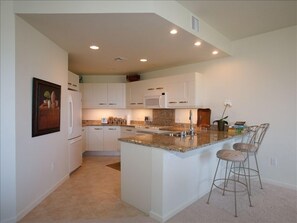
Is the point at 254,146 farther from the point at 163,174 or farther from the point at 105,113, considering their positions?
Result: the point at 105,113

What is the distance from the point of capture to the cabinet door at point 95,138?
5.37 metres

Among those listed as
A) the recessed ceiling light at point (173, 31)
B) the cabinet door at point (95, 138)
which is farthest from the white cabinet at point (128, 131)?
the recessed ceiling light at point (173, 31)

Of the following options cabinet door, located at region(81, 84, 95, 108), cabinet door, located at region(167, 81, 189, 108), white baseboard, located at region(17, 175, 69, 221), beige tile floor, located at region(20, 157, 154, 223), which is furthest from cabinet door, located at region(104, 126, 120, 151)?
white baseboard, located at region(17, 175, 69, 221)

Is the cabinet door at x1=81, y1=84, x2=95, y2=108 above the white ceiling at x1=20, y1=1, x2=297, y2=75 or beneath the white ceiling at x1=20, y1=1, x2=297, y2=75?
beneath

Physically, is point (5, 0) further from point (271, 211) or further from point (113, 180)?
point (271, 211)

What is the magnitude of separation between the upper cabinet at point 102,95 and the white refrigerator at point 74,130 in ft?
4.85

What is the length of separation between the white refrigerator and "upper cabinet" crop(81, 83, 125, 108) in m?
1.48

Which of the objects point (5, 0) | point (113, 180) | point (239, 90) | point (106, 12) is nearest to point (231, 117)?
point (239, 90)

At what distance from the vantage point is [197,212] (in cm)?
242

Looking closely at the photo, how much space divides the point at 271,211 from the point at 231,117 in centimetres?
180

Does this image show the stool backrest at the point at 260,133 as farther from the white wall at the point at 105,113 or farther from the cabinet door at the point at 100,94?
the cabinet door at the point at 100,94

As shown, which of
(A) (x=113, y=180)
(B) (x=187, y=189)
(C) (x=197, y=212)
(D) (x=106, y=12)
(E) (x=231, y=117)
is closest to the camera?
(D) (x=106, y=12)

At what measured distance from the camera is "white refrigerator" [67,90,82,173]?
3.68 metres

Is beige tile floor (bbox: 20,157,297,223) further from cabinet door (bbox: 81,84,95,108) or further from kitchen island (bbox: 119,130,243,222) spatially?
cabinet door (bbox: 81,84,95,108)
